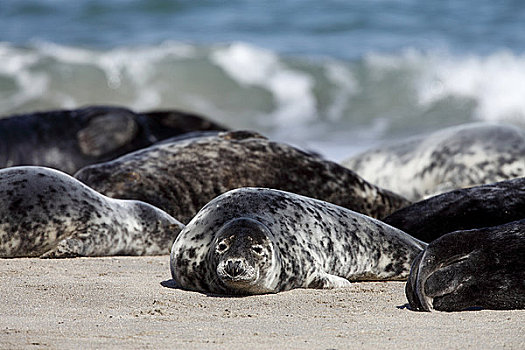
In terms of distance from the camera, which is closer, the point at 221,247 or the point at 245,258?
the point at 245,258

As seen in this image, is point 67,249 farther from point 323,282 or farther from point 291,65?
point 291,65

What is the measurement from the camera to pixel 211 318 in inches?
128

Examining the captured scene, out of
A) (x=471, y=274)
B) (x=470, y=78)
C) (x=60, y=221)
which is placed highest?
(x=471, y=274)

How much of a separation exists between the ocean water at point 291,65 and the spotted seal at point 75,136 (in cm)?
445

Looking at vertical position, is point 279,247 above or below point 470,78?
above

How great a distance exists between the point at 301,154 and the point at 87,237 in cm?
210

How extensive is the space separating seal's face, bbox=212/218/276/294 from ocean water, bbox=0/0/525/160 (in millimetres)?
8865

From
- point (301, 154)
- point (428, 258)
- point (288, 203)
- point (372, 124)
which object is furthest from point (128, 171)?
point (372, 124)

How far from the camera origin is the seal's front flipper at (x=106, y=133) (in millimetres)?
8562

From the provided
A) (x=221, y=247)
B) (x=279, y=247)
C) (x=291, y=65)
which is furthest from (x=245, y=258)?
(x=291, y=65)

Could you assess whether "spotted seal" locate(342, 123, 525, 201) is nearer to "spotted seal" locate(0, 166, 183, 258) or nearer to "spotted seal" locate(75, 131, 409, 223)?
"spotted seal" locate(75, 131, 409, 223)

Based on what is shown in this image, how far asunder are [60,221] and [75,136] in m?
3.82

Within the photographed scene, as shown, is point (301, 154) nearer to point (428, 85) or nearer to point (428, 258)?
point (428, 258)

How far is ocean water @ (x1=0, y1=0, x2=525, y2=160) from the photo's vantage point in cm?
1611
